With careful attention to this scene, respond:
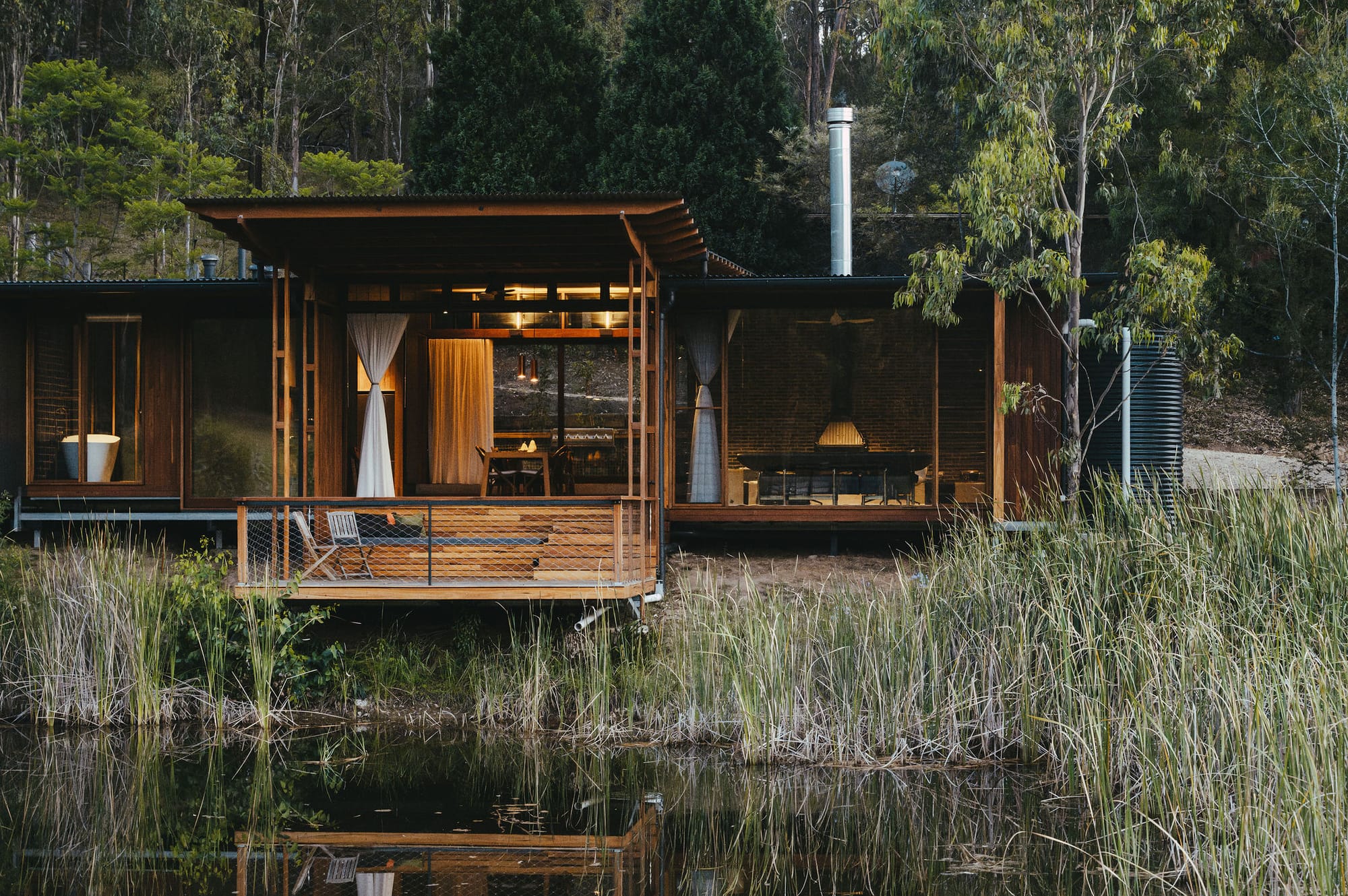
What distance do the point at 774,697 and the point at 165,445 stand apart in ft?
23.9

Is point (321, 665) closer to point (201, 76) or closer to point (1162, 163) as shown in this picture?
point (1162, 163)

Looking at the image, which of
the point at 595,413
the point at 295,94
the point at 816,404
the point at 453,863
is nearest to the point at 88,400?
the point at 595,413

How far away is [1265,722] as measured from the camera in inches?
198

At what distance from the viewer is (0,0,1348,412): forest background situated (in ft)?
58.5

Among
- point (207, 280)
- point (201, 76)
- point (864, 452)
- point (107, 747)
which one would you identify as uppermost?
point (201, 76)

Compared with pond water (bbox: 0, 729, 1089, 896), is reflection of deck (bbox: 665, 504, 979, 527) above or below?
above

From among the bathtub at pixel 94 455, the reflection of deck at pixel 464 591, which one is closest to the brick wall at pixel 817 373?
the reflection of deck at pixel 464 591

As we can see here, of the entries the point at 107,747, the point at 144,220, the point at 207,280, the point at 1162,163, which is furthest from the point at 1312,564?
the point at 144,220

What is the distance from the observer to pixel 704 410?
12.4 m

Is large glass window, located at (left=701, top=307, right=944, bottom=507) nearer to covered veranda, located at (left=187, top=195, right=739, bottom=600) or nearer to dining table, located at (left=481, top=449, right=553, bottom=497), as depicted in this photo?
covered veranda, located at (left=187, top=195, right=739, bottom=600)

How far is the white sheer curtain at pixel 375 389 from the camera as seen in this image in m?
11.6

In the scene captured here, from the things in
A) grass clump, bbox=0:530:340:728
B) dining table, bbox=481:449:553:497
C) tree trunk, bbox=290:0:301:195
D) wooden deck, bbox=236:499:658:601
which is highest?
tree trunk, bbox=290:0:301:195

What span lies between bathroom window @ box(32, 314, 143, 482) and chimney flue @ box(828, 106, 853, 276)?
289 inches

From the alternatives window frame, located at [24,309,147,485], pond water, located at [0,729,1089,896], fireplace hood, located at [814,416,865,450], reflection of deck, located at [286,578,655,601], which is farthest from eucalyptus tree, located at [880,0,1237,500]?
window frame, located at [24,309,147,485]
